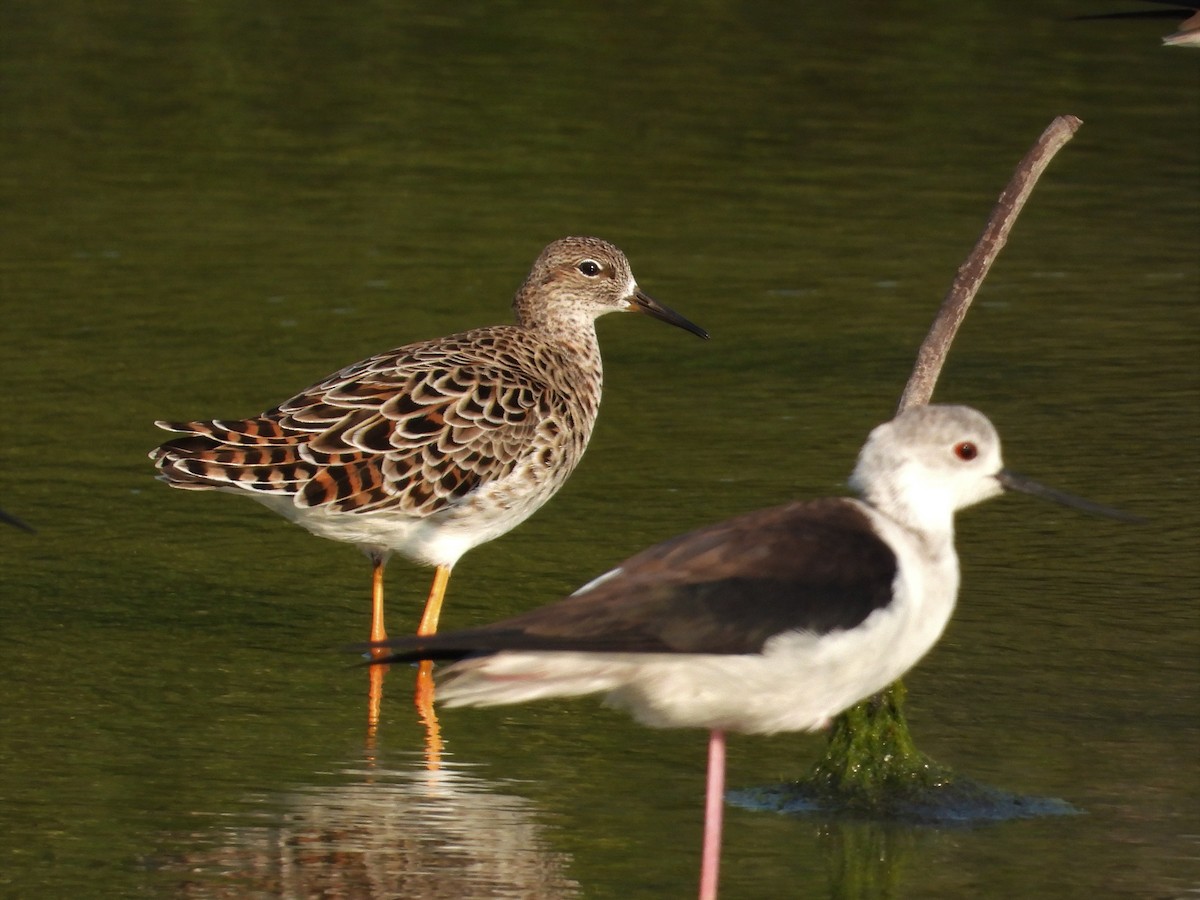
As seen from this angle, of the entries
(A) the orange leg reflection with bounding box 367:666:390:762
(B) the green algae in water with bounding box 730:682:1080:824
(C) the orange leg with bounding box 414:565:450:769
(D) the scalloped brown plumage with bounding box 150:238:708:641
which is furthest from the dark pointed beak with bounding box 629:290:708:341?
(B) the green algae in water with bounding box 730:682:1080:824

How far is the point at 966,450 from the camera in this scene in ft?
22.5

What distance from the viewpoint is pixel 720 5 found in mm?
24547

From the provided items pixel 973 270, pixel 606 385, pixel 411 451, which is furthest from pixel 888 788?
pixel 606 385

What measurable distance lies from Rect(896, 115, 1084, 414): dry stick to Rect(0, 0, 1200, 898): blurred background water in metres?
1.33

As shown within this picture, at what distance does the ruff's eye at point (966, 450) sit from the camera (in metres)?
6.82

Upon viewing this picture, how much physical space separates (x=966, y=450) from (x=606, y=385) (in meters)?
6.97

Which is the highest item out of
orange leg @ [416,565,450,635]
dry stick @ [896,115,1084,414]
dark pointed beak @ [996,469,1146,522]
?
dry stick @ [896,115,1084,414]

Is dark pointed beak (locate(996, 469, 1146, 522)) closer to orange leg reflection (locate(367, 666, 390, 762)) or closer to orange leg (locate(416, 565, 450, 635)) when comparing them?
orange leg reflection (locate(367, 666, 390, 762))

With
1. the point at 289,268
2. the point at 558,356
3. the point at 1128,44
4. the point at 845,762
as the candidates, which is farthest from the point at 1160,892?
the point at 1128,44

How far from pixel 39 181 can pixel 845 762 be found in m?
11.1

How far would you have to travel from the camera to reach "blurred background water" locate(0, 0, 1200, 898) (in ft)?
25.7

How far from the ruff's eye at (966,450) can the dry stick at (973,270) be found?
0.98m

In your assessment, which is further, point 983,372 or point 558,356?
point 983,372

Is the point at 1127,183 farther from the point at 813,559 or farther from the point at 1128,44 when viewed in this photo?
the point at 813,559
